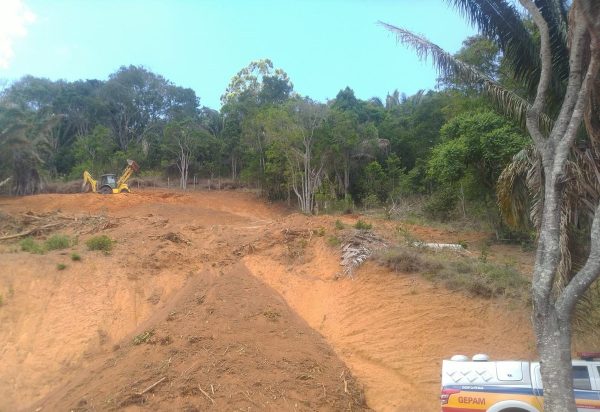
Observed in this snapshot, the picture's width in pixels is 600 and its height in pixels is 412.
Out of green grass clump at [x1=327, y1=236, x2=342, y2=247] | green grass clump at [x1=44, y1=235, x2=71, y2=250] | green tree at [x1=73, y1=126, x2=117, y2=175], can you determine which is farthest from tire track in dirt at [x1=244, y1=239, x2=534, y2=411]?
green tree at [x1=73, y1=126, x2=117, y2=175]

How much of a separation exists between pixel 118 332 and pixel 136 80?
43786 mm

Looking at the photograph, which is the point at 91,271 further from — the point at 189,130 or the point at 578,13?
the point at 189,130

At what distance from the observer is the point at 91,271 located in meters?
16.4

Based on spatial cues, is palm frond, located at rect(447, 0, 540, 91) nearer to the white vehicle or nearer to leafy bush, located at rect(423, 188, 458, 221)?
the white vehicle

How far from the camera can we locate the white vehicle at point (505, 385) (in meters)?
8.09

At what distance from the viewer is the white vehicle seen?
318 inches

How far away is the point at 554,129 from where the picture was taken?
7.45 m

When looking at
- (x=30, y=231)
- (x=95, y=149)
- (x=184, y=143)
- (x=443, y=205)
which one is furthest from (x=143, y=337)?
(x=95, y=149)

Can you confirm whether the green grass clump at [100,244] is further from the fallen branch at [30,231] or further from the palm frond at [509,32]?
the palm frond at [509,32]

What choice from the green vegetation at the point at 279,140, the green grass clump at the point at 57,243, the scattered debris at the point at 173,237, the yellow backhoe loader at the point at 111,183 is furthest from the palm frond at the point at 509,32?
the yellow backhoe loader at the point at 111,183

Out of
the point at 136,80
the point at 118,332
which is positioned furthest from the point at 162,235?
the point at 136,80

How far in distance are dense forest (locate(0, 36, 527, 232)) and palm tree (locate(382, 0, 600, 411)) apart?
6488 mm

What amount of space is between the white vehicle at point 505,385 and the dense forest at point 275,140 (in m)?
10.3

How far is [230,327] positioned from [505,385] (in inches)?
240
